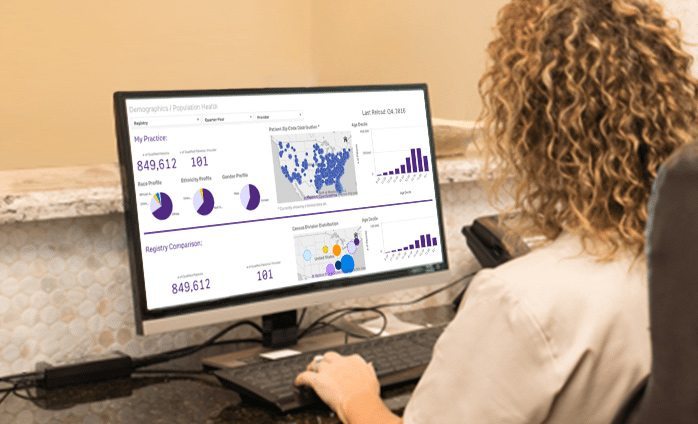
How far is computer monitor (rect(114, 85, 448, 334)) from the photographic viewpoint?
52.1 inches

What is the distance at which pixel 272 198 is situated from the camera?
1413 millimetres

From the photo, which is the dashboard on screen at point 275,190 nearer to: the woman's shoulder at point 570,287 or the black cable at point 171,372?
the black cable at point 171,372

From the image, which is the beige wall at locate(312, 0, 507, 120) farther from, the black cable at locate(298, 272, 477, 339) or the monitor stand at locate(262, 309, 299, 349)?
the monitor stand at locate(262, 309, 299, 349)

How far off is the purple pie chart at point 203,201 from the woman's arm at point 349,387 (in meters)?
0.27

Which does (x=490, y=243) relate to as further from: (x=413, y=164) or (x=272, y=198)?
(x=272, y=198)

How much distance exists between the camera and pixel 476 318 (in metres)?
0.91

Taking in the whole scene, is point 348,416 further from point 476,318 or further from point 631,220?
point 631,220

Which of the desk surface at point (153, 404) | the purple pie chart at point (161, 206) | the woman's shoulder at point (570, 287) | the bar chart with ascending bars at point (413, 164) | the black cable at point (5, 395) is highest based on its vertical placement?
the bar chart with ascending bars at point (413, 164)

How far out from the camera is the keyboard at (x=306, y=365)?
126cm

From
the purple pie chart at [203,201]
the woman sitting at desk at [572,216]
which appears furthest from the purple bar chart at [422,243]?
the woman sitting at desk at [572,216]

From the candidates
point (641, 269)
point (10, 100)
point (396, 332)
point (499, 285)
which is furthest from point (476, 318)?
point (10, 100)

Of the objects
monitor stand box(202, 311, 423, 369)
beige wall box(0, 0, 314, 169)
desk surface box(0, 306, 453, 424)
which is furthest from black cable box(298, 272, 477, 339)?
beige wall box(0, 0, 314, 169)

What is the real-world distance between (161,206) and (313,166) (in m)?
0.25

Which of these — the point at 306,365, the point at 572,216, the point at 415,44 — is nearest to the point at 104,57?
the point at 415,44
